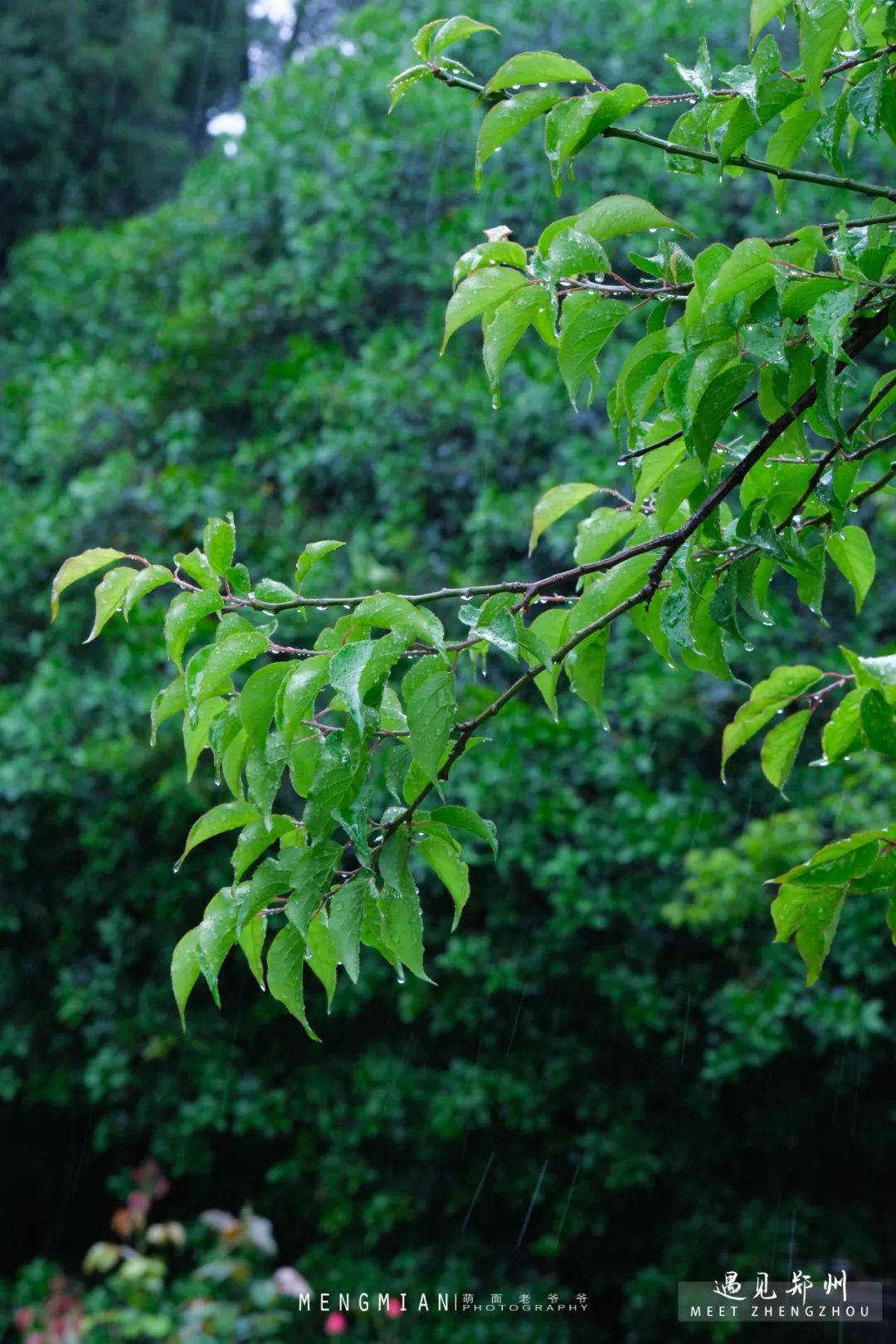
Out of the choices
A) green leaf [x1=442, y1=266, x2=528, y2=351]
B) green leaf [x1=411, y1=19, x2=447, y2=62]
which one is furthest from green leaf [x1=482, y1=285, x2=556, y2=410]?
green leaf [x1=411, y1=19, x2=447, y2=62]

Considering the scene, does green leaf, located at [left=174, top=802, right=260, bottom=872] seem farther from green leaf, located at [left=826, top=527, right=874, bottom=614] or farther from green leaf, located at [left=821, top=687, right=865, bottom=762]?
green leaf, located at [left=826, top=527, right=874, bottom=614]

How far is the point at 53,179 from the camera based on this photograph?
7.21 metres

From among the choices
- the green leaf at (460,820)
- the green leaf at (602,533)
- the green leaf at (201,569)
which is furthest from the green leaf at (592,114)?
the green leaf at (460,820)

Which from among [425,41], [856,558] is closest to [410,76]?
[425,41]

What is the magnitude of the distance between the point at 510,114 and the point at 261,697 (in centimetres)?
55

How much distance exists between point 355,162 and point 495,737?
2238 millimetres

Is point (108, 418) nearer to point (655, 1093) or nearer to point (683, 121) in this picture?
point (655, 1093)

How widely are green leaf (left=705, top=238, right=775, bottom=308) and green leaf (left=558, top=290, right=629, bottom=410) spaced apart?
0.18 meters

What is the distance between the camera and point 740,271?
2.93ft

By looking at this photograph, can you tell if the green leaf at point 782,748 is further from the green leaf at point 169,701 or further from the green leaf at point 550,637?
the green leaf at point 169,701

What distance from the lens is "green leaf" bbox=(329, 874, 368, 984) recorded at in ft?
3.22

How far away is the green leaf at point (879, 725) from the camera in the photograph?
938 millimetres

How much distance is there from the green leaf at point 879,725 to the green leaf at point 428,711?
1.03 feet

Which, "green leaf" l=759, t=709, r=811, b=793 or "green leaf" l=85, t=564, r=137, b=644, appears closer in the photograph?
"green leaf" l=85, t=564, r=137, b=644
